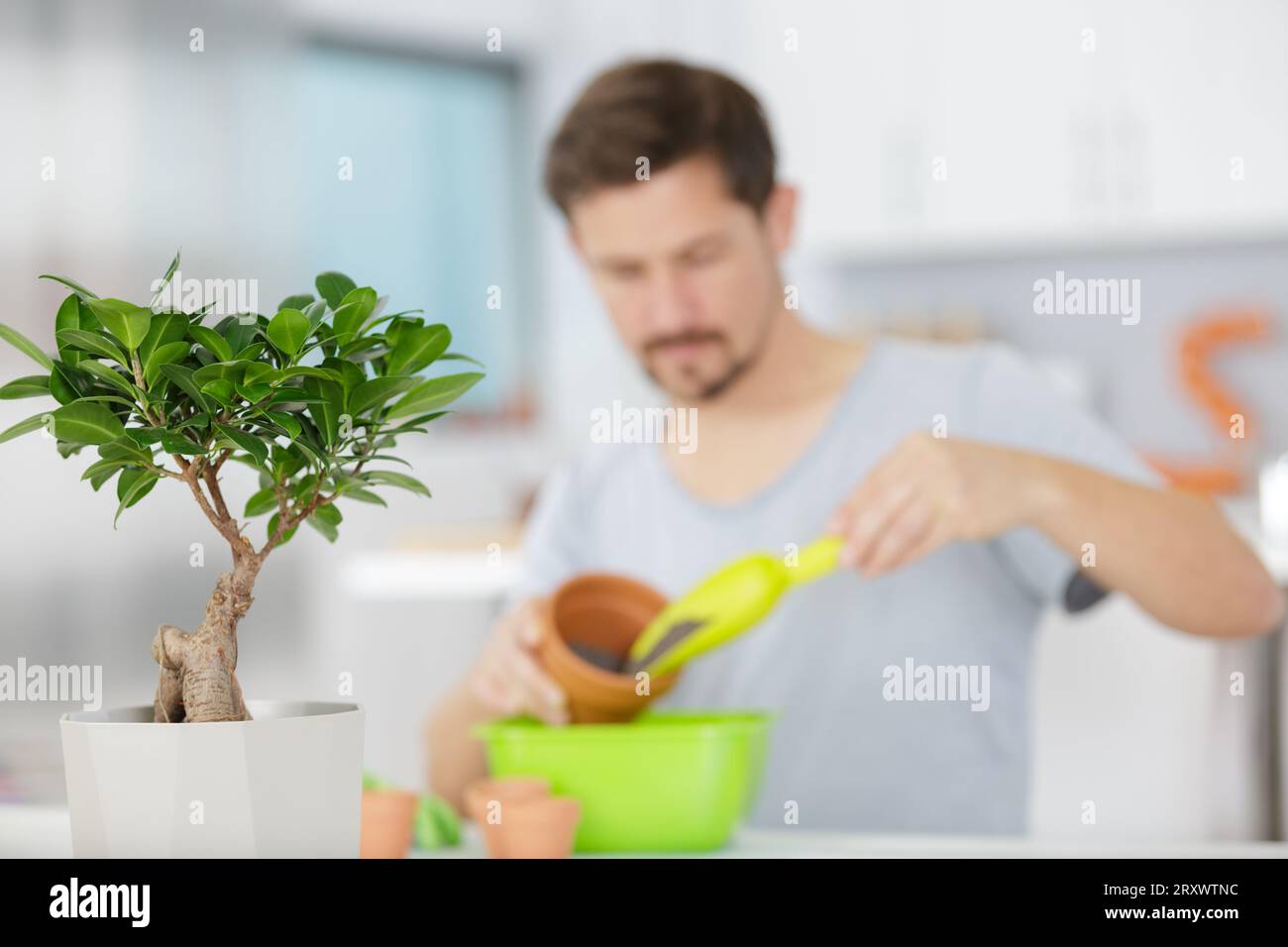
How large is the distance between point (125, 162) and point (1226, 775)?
2.63 m

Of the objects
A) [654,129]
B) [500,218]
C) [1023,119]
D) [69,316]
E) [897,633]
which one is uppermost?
[1023,119]

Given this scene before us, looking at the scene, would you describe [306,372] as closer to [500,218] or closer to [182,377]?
[182,377]

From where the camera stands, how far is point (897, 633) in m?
1.44

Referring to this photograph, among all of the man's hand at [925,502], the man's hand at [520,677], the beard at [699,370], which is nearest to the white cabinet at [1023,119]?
the beard at [699,370]

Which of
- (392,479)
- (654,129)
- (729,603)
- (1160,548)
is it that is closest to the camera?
(392,479)

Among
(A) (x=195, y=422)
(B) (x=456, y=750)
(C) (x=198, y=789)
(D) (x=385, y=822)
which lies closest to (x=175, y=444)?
(A) (x=195, y=422)

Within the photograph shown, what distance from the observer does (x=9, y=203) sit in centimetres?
298

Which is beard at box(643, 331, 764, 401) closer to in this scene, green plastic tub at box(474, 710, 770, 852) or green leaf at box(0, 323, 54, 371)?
green plastic tub at box(474, 710, 770, 852)

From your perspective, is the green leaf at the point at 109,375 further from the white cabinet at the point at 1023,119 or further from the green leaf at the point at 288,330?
the white cabinet at the point at 1023,119

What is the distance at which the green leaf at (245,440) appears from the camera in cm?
54

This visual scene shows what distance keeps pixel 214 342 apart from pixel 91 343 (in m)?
0.05

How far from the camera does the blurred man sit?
1.36 m
